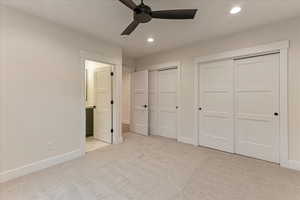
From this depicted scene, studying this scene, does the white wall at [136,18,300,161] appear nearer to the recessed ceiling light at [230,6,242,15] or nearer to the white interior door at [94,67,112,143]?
the recessed ceiling light at [230,6,242,15]

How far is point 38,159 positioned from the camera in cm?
270

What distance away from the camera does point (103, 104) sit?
172 inches

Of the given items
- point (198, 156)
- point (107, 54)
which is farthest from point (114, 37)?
point (198, 156)

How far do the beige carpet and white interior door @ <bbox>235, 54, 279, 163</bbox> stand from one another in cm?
29

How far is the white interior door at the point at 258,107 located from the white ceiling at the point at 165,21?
0.77 m

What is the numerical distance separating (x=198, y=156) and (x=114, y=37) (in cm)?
308

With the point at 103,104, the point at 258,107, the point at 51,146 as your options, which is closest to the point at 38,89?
the point at 51,146

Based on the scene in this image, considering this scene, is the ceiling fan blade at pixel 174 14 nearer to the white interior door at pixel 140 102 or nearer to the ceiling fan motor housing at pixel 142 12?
the ceiling fan motor housing at pixel 142 12

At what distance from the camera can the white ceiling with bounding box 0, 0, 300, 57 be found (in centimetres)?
228

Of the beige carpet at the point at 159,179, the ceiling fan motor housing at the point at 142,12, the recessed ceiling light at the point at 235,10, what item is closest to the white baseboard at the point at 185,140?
the beige carpet at the point at 159,179

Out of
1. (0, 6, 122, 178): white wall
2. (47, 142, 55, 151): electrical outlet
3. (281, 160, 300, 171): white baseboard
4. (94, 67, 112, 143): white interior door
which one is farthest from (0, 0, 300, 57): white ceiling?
(281, 160, 300, 171): white baseboard

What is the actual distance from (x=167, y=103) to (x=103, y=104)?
5.92 ft

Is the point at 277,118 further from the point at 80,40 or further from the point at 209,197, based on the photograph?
the point at 80,40

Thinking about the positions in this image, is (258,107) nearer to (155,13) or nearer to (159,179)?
(159,179)
